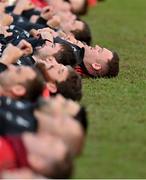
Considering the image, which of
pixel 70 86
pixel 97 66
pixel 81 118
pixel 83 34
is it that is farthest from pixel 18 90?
pixel 83 34

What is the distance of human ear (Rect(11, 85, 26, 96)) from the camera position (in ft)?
14.0

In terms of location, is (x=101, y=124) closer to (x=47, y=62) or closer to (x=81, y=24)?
(x=47, y=62)

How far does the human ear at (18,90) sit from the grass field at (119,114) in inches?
16.4

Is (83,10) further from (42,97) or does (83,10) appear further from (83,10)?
(42,97)

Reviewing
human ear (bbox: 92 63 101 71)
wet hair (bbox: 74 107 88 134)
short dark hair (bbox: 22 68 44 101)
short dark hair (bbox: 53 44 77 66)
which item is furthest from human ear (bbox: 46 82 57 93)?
human ear (bbox: 92 63 101 71)

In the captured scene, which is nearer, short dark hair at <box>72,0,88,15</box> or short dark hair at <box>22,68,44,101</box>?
short dark hair at <box>22,68,44,101</box>

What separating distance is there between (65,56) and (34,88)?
132cm

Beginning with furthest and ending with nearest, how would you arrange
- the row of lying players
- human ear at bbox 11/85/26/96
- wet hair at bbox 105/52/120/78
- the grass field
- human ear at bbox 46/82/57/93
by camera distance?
wet hair at bbox 105/52/120/78 → human ear at bbox 46/82/57/93 → human ear at bbox 11/85/26/96 → the grass field → the row of lying players

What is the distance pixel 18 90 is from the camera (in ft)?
14.1

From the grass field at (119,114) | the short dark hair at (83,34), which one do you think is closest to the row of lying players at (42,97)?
the grass field at (119,114)

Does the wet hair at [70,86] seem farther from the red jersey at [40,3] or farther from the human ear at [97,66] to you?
the red jersey at [40,3]

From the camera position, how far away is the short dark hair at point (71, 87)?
16.0 feet

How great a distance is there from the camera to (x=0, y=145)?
3648mm

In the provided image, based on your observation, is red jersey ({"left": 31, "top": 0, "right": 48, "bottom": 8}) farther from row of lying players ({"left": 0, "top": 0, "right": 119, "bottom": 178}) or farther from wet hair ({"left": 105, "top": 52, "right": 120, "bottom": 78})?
wet hair ({"left": 105, "top": 52, "right": 120, "bottom": 78})
